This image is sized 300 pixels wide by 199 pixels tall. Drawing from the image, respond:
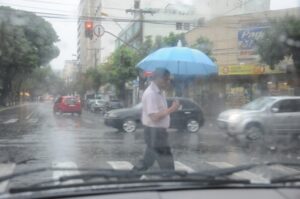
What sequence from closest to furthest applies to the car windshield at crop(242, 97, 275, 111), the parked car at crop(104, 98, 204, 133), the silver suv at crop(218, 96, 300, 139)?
the silver suv at crop(218, 96, 300, 139) → the car windshield at crop(242, 97, 275, 111) → the parked car at crop(104, 98, 204, 133)

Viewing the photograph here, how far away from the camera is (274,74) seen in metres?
26.3

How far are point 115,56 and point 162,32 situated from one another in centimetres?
384

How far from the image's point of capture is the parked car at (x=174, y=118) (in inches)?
723

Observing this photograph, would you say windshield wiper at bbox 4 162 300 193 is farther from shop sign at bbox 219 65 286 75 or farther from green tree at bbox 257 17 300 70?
shop sign at bbox 219 65 286 75

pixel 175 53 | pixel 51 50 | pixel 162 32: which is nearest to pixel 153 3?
pixel 162 32

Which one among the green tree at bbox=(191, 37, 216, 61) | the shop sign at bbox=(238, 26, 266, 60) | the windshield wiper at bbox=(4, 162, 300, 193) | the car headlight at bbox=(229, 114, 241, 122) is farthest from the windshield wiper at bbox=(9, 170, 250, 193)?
the green tree at bbox=(191, 37, 216, 61)

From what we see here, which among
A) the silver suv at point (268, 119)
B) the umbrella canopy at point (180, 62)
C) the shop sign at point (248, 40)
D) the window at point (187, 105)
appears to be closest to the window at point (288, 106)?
the silver suv at point (268, 119)

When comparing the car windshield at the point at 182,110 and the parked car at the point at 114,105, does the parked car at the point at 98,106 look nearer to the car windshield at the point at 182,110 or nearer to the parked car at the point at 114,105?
the parked car at the point at 114,105

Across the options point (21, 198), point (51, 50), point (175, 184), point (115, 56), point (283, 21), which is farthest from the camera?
point (115, 56)

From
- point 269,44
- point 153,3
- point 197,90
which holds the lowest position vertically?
point 197,90

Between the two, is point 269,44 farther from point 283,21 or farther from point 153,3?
point 153,3

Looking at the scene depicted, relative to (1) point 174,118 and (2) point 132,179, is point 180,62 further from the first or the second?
(1) point 174,118

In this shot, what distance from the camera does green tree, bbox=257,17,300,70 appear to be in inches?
721

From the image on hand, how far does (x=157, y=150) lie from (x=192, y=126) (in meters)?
12.9
